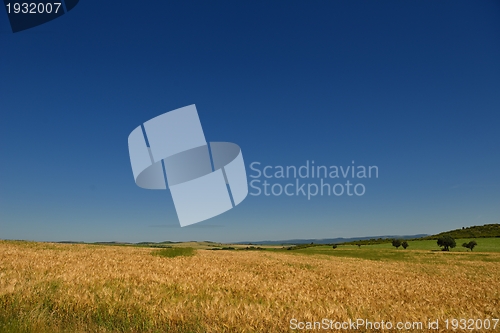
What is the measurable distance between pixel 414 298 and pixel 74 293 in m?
7.91

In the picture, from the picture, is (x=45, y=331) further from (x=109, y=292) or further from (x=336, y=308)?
(x=336, y=308)

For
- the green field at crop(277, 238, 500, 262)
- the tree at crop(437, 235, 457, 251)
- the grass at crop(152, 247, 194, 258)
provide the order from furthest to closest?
1. the tree at crop(437, 235, 457, 251)
2. the green field at crop(277, 238, 500, 262)
3. the grass at crop(152, 247, 194, 258)

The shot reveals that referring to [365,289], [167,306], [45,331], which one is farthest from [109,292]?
[365,289]

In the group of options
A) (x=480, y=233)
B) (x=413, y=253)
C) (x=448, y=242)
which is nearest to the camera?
(x=413, y=253)

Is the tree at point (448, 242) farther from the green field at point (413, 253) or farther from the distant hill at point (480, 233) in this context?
the distant hill at point (480, 233)

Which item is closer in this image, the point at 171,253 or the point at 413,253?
the point at 171,253

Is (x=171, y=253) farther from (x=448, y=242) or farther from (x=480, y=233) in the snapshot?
(x=480, y=233)
